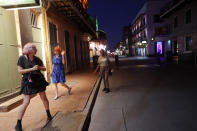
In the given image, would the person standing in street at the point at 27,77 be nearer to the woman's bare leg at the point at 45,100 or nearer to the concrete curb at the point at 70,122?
the woman's bare leg at the point at 45,100

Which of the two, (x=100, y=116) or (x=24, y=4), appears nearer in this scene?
(x=100, y=116)

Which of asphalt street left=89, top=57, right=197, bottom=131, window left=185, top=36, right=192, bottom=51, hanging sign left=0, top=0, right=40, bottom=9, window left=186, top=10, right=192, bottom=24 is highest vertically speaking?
window left=186, top=10, right=192, bottom=24

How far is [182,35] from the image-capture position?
18.6 meters

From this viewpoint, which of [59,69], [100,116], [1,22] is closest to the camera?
[100,116]

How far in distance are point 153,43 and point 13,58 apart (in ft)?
109

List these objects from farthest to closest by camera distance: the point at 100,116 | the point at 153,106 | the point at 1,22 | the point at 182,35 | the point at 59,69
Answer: the point at 182,35
the point at 59,69
the point at 1,22
the point at 153,106
the point at 100,116

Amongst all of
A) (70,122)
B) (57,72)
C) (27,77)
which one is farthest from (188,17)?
(27,77)

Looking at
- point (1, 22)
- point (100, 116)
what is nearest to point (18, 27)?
point (1, 22)

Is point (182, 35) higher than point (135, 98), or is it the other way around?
point (182, 35)

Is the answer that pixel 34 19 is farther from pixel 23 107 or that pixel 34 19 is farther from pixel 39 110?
pixel 23 107

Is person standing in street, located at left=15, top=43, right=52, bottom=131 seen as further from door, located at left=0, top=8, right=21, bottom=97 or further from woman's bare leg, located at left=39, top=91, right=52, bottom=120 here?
door, located at left=0, top=8, right=21, bottom=97

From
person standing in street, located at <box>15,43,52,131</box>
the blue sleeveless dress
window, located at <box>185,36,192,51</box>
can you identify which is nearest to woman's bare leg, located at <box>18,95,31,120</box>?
person standing in street, located at <box>15,43,52,131</box>

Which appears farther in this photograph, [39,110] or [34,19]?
[34,19]

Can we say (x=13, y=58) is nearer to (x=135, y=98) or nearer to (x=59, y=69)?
(x=59, y=69)
